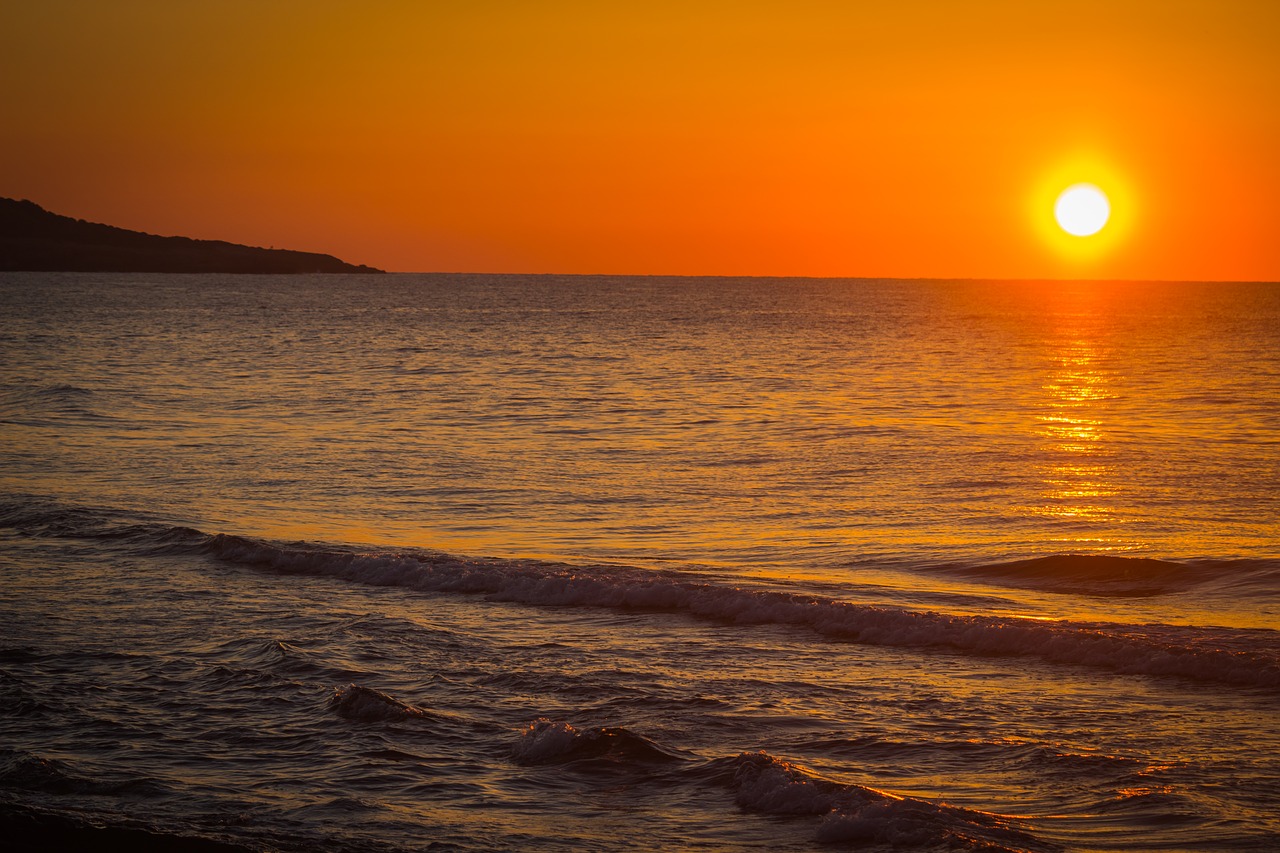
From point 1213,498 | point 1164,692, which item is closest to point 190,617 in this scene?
point 1164,692

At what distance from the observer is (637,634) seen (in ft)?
40.3

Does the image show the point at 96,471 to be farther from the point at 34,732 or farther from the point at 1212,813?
the point at 1212,813

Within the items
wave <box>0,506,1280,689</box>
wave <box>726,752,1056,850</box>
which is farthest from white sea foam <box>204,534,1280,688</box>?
wave <box>726,752,1056,850</box>

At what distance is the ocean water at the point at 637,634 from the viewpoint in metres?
7.71

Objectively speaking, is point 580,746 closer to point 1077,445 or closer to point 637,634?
point 637,634

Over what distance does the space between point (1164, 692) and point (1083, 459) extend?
53.4ft

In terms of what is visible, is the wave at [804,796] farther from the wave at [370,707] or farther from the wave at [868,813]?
the wave at [370,707]

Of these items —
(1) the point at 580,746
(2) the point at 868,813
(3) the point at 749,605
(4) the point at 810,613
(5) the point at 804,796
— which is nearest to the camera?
(2) the point at 868,813

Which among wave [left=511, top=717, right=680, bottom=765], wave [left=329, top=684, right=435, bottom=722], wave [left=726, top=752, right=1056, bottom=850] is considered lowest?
wave [left=329, top=684, right=435, bottom=722]

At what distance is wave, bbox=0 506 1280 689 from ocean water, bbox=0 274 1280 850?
59mm

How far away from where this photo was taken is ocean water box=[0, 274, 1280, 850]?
7.71m

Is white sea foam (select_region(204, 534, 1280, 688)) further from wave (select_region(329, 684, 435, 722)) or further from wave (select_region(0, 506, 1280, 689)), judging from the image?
wave (select_region(329, 684, 435, 722))

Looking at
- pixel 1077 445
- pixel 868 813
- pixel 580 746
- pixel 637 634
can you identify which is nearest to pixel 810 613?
pixel 637 634

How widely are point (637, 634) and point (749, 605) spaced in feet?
5.03
